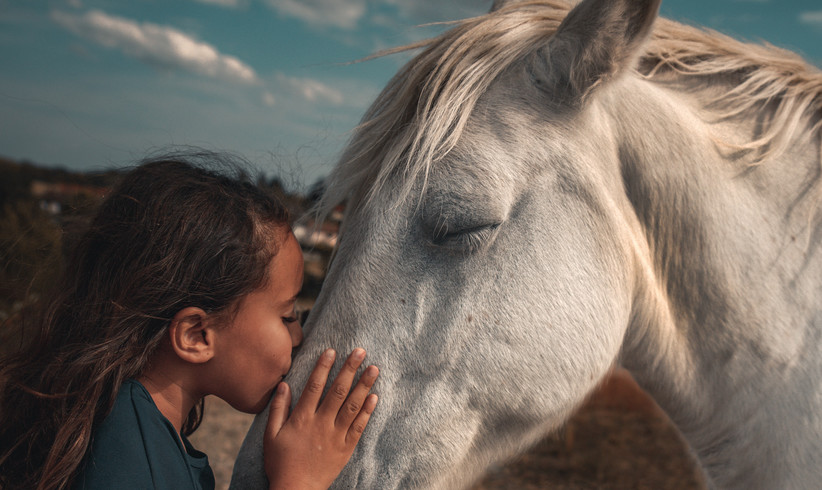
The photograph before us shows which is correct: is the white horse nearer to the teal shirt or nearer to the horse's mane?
the horse's mane

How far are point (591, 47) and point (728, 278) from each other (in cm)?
64

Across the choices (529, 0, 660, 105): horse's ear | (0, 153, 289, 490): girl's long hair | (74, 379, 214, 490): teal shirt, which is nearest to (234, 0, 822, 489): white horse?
(529, 0, 660, 105): horse's ear

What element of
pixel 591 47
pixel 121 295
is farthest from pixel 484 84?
pixel 121 295

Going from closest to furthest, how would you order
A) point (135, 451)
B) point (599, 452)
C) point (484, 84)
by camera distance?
point (135, 451)
point (484, 84)
point (599, 452)

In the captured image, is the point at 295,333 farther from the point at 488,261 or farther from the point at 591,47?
the point at 591,47

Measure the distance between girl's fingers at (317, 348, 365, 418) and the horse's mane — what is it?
1.36 ft

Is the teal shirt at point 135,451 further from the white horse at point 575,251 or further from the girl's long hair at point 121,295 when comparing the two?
the white horse at point 575,251

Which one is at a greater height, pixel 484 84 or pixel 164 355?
pixel 484 84

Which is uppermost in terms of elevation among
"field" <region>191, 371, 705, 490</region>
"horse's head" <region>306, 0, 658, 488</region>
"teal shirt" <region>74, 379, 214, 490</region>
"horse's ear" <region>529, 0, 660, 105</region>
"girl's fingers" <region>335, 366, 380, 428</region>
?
"horse's ear" <region>529, 0, 660, 105</region>

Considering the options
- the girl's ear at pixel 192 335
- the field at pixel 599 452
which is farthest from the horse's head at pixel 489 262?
the field at pixel 599 452

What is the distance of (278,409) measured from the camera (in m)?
1.10

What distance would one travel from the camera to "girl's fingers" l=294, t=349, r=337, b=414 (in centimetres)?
109

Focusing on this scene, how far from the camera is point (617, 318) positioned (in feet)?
3.95

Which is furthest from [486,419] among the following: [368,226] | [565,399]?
[368,226]
